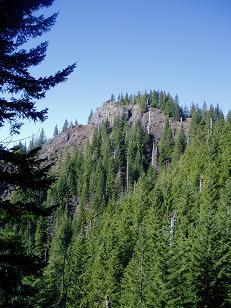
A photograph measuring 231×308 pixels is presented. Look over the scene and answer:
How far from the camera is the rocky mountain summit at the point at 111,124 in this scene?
137m

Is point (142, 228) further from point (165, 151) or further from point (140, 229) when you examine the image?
point (165, 151)

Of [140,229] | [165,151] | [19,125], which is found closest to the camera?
[19,125]

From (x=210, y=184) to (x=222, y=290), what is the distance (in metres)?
25.9

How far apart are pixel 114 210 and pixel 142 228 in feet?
102

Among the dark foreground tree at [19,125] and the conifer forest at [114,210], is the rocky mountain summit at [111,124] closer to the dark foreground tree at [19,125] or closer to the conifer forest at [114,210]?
the conifer forest at [114,210]

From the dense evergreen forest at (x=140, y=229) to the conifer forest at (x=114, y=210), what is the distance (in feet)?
0.55

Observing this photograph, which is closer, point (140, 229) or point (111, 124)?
point (140, 229)

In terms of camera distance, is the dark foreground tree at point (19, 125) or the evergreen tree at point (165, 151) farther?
the evergreen tree at point (165, 151)

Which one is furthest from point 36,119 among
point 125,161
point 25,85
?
point 125,161

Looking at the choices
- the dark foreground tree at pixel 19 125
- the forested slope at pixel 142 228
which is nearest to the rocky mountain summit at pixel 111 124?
the forested slope at pixel 142 228

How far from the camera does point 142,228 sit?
44.3m

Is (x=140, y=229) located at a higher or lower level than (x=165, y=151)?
lower

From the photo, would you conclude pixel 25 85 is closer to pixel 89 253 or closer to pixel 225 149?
pixel 89 253

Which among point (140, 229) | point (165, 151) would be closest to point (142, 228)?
point (140, 229)
